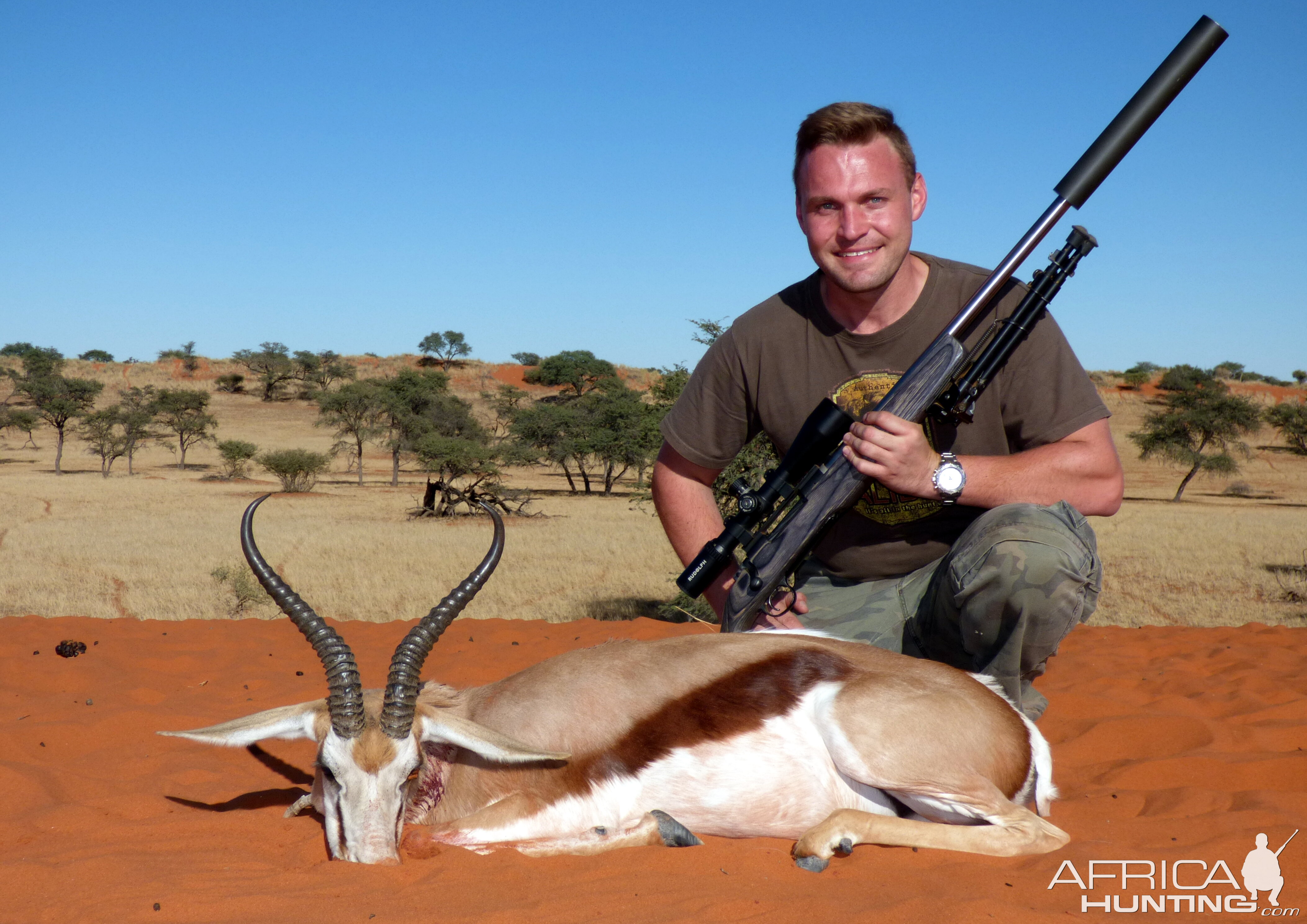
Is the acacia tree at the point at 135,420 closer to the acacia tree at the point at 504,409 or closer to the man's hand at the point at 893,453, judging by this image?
the acacia tree at the point at 504,409

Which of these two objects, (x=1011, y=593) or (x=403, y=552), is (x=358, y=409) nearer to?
(x=403, y=552)

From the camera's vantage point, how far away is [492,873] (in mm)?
2855

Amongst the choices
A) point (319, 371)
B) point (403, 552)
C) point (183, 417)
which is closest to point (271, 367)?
point (319, 371)

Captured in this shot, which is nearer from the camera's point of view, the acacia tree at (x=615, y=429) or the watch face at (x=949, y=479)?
the watch face at (x=949, y=479)

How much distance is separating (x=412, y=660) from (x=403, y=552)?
40.5 ft

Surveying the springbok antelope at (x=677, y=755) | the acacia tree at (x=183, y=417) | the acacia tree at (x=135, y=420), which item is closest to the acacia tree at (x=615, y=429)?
the acacia tree at (x=183, y=417)

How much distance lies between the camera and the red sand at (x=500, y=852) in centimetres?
259

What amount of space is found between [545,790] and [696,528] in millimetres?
1920

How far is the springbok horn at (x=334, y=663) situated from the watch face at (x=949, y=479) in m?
2.38

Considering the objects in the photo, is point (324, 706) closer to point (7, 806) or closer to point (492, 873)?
point (492, 873)

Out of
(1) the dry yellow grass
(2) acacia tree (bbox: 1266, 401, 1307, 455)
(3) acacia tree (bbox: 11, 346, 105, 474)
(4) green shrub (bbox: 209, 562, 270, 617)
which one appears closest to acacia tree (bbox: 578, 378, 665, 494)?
(1) the dry yellow grass

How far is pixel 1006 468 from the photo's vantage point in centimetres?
412

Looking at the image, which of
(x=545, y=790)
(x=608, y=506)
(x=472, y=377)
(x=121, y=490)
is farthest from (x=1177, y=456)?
(x=472, y=377)

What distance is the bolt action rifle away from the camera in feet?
13.5
